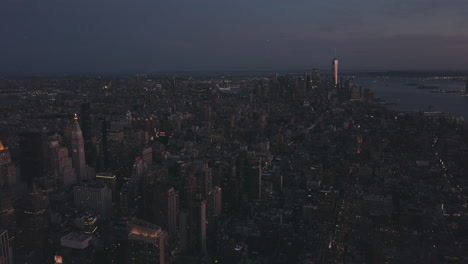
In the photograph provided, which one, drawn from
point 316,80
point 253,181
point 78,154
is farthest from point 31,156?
point 316,80

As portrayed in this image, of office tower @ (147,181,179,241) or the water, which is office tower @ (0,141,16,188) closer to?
office tower @ (147,181,179,241)

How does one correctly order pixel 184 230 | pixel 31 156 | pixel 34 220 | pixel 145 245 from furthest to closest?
pixel 31 156 → pixel 184 230 → pixel 34 220 → pixel 145 245

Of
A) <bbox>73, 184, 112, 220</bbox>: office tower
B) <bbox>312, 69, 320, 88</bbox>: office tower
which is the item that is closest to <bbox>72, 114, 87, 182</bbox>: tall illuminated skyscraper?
<bbox>73, 184, 112, 220</bbox>: office tower

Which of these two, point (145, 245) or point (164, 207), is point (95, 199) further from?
point (145, 245)

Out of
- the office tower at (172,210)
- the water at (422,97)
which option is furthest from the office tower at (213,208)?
the water at (422,97)

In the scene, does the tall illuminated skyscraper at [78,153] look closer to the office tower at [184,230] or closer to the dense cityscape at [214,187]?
the dense cityscape at [214,187]
